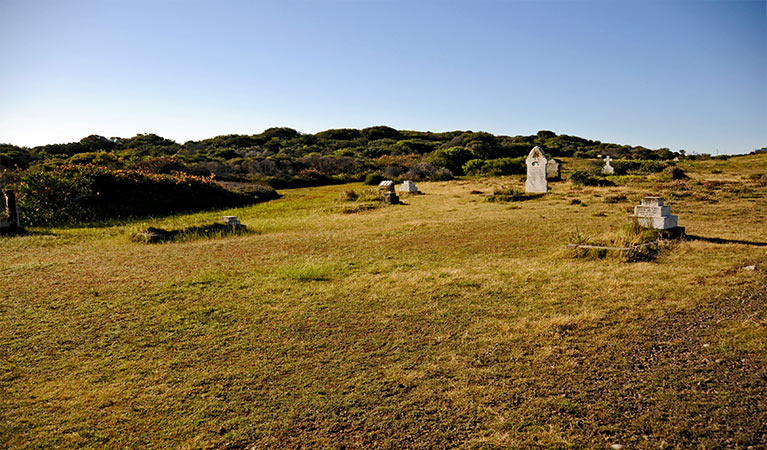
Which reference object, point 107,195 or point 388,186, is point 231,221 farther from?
point 388,186

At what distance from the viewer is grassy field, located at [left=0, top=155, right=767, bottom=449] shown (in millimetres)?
3551

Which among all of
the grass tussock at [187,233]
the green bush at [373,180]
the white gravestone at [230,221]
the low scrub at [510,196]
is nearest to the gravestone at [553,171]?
the low scrub at [510,196]

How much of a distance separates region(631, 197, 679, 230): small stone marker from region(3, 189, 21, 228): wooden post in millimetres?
16298

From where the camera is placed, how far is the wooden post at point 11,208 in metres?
13.0

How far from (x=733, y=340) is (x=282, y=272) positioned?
6338 millimetres

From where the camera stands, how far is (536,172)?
815 inches


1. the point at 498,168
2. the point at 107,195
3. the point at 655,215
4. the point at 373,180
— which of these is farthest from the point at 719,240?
the point at 498,168

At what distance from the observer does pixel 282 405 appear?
12.9ft

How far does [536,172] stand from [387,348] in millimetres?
17493

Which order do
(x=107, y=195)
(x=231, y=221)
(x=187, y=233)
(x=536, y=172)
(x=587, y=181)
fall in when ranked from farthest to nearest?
(x=587, y=181), (x=536, y=172), (x=107, y=195), (x=231, y=221), (x=187, y=233)

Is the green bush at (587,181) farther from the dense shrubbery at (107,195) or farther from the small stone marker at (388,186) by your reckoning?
the dense shrubbery at (107,195)

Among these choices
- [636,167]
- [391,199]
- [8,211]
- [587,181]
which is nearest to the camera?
[8,211]

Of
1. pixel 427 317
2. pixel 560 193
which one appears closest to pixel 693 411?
pixel 427 317

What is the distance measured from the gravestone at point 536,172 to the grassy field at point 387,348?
34.5ft
